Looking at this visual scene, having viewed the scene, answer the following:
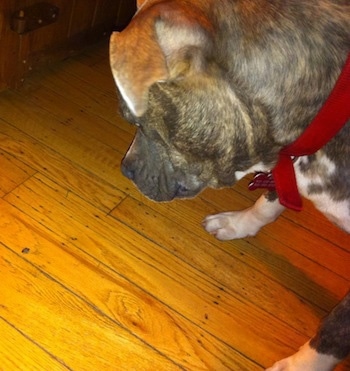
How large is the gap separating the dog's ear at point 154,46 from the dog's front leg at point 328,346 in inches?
33.0

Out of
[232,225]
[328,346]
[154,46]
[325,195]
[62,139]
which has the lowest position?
[62,139]

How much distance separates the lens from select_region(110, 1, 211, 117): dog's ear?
885 mm

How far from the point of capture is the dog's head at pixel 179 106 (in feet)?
2.97

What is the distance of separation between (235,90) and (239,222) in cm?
87

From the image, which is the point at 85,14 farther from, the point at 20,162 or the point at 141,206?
the point at 141,206

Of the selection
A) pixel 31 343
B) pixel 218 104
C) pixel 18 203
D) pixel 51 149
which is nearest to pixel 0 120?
pixel 51 149

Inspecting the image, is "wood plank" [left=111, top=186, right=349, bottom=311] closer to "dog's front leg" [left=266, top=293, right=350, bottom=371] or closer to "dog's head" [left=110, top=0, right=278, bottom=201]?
"dog's front leg" [left=266, top=293, right=350, bottom=371]

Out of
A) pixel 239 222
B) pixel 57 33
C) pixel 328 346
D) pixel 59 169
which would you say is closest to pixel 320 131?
pixel 328 346

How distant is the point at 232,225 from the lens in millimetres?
1906

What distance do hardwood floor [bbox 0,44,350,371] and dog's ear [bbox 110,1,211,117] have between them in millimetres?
838

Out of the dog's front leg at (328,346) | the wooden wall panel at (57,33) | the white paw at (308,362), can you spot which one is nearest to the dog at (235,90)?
the dog's front leg at (328,346)

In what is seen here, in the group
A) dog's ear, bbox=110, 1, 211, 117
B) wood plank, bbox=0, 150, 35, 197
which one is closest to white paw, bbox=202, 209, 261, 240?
wood plank, bbox=0, 150, 35, 197

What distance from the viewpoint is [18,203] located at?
184cm

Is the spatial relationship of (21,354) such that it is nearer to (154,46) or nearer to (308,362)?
(308,362)
